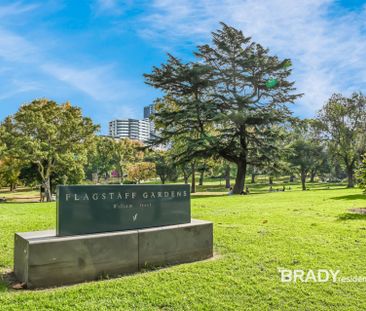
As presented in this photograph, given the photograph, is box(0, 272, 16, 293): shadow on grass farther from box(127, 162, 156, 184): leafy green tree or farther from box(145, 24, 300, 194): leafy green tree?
box(127, 162, 156, 184): leafy green tree

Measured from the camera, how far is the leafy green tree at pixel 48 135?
26.6 m

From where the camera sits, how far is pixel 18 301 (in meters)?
3.89

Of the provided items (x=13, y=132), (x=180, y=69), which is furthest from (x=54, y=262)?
(x=13, y=132)

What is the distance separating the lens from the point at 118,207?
5156 millimetres

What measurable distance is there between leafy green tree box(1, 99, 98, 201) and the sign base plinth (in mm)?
23232

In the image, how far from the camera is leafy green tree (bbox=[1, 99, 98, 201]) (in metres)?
26.6

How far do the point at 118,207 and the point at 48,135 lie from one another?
25.5 metres

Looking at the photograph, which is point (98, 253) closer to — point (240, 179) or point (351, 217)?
point (351, 217)

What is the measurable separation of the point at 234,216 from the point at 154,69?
59.8ft

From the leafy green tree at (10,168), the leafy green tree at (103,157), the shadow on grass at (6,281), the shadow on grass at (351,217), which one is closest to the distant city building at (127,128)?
the leafy green tree at (103,157)

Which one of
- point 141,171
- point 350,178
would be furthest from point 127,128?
point 350,178

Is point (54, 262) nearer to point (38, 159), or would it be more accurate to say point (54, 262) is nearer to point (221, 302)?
point (221, 302)

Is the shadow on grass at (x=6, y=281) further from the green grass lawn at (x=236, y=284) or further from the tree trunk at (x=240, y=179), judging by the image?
the tree trunk at (x=240, y=179)

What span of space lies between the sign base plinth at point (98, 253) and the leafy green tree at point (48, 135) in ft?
76.2
